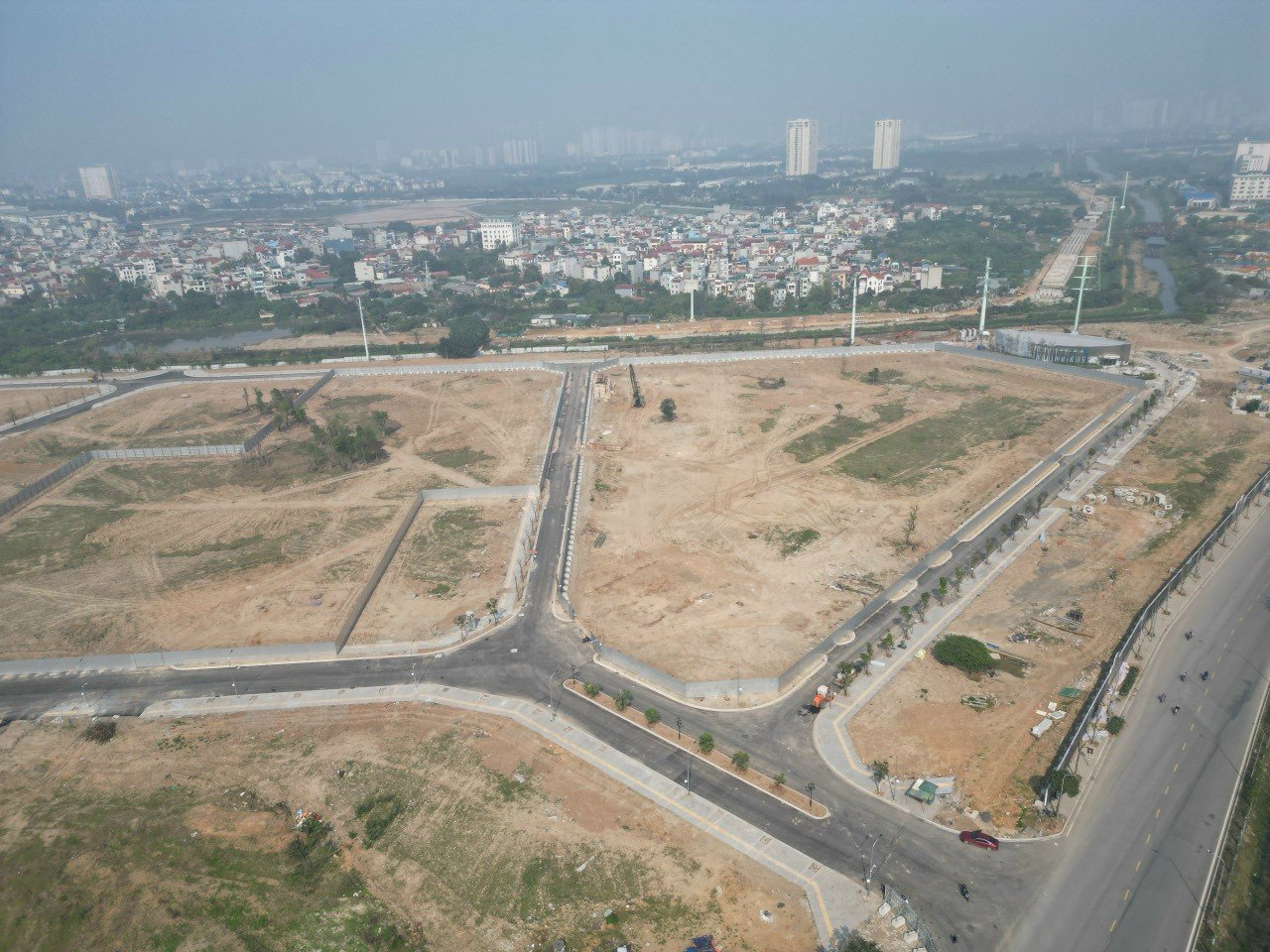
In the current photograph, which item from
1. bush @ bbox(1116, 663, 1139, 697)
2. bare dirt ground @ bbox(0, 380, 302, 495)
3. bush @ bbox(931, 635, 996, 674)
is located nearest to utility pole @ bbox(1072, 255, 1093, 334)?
bush @ bbox(1116, 663, 1139, 697)

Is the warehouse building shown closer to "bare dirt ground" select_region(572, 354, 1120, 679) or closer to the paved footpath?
"bare dirt ground" select_region(572, 354, 1120, 679)

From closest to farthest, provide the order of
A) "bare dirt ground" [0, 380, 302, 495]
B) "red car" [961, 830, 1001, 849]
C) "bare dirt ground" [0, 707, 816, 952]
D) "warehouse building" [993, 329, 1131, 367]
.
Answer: "bare dirt ground" [0, 707, 816, 952] < "red car" [961, 830, 1001, 849] < "bare dirt ground" [0, 380, 302, 495] < "warehouse building" [993, 329, 1131, 367]

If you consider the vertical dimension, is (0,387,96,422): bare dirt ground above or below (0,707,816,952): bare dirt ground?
above

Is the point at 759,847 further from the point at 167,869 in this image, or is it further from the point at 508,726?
the point at 167,869

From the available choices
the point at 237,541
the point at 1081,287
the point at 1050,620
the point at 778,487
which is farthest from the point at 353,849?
the point at 1081,287

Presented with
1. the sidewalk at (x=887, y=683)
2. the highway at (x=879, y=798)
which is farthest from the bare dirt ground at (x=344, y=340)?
the sidewalk at (x=887, y=683)

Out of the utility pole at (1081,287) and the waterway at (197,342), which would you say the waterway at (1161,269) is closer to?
the utility pole at (1081,287)
